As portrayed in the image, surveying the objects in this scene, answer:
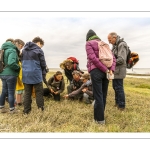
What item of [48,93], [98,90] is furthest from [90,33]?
[48,93]

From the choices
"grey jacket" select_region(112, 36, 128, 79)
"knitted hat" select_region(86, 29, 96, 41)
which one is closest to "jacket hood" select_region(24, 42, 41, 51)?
"knitted hat" select_region(86, 29, 96, 41)

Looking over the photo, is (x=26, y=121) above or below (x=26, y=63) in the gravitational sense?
below

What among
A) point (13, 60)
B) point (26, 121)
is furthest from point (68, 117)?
point (13, 60)

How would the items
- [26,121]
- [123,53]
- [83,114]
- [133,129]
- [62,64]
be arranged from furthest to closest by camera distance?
[62,64] → [123,53] → [83,114] → [26,121] → [133,129]

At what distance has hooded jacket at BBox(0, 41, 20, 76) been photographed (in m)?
5.19

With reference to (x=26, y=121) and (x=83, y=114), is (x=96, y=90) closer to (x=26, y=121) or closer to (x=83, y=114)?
(x=83, y=114)

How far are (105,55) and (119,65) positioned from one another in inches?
64.4

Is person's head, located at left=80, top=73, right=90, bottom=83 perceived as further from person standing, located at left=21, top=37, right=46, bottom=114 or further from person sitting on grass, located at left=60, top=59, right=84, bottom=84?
person standing, located at left=21, top=37, right=46, bottom=114

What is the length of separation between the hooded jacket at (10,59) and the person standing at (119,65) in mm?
2935

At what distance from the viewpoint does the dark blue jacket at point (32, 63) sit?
502cm

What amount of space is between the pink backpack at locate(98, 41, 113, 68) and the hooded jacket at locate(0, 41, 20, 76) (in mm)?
2364

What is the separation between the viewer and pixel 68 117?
4.92m

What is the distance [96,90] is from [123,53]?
197 centimetres

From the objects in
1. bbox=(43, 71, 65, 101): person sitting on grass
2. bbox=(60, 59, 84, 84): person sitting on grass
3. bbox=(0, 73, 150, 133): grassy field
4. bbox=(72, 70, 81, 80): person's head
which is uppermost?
bbox=(60, 59, 84, 84): person sitting on grass
